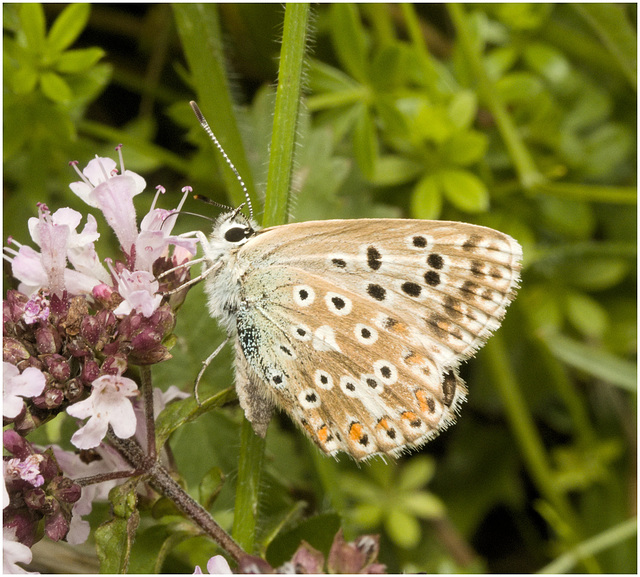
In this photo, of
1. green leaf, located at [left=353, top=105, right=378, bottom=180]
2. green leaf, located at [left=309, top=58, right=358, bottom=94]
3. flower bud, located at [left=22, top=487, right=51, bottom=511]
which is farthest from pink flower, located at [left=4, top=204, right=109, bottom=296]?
green leaf, located at [left=309, top=58, right=358, bottom=94]

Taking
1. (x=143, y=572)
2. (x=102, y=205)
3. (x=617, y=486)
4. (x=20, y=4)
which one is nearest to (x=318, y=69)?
(x=20, y=4)

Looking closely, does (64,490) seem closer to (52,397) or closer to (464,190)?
(52,397)

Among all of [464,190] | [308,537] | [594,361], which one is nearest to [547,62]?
[464,190]

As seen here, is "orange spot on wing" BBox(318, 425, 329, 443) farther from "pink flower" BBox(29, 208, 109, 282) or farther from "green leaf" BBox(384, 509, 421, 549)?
"green leaf" BBox(384, 509, 421, 549)

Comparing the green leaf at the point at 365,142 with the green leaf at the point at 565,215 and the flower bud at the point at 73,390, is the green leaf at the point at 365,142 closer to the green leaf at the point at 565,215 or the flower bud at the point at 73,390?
the green leaf at the point at 565,215

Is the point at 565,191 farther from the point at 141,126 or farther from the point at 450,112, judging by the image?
the point at 141,126

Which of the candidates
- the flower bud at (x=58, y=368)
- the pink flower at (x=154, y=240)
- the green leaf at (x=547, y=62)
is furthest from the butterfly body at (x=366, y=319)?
the green leaf at (x=547, y=62)

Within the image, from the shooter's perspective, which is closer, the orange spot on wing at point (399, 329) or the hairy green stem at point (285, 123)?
the orange spot on wing at point (399, 329)
